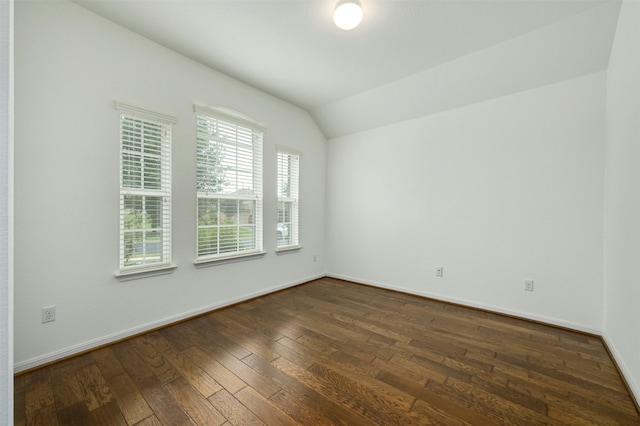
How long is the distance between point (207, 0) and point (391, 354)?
127 inches

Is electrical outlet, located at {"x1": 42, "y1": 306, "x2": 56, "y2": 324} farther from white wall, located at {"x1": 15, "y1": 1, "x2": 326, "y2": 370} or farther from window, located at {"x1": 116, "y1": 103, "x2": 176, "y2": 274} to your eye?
window, located at {"x1": 116, "y1": 103, "x2": 176, "y2": 274}

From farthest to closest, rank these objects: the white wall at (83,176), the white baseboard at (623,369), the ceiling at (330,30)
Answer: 1. the ceiling at (330,30)
2. the white wall at (83,176)
3. the white baseboard at (623,369)

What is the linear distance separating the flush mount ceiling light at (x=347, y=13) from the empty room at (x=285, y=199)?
0.02 metres

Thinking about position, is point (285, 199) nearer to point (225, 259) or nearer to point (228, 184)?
point (228, 184)

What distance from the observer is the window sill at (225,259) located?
9.73 ft

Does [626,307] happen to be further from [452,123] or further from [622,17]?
[452,123]

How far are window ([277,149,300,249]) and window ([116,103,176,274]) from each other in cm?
158

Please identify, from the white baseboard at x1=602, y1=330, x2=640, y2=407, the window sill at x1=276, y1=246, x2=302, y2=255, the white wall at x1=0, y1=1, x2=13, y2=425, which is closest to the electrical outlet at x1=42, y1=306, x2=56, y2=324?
the white wall at x1=0, y1=1, x2=13, y2=425

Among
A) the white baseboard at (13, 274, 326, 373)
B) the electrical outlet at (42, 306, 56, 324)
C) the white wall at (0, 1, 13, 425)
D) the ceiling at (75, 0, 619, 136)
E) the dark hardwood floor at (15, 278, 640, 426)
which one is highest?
the ceiling at (75, 0, 619, 136)

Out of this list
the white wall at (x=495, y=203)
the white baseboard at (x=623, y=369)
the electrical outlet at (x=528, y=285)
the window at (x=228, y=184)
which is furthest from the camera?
the window at (x=228, y=184)

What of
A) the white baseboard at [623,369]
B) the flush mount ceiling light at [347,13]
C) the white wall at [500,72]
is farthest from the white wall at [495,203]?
the flush mount ceiling light at [347,13]

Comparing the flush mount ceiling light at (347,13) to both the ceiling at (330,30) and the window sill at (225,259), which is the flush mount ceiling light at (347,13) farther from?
the window sill at (225,259)

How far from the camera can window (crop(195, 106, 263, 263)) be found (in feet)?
9.89

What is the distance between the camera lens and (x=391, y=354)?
220 centimetres
